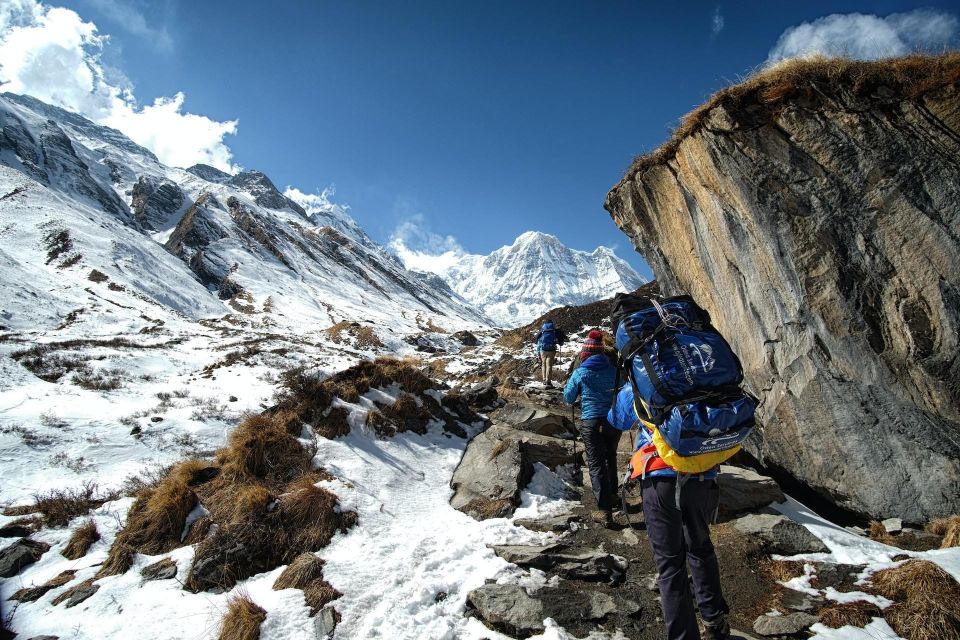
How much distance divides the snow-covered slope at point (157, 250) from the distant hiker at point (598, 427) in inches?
1747

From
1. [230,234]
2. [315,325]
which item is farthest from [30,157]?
[315,325]

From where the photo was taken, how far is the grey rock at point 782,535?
17.9 feet

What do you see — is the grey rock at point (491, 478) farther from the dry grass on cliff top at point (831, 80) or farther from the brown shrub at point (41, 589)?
the dry grass on cliff top at point (831, 80)

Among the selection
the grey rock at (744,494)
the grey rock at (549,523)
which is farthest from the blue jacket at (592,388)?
the grey rock at (744,494)

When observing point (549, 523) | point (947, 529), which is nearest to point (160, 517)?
point (549, 523)

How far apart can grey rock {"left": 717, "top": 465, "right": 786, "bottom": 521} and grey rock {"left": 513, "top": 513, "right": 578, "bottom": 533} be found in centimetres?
232

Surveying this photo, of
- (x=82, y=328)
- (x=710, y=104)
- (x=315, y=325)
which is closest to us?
(x=710, y=104)

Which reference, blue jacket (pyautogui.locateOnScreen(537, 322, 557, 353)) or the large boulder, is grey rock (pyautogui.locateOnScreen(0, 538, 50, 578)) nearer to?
the large boulder

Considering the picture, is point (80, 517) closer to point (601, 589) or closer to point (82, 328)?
point (601, 589)

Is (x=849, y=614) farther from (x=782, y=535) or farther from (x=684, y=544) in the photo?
(x=684, y=544)

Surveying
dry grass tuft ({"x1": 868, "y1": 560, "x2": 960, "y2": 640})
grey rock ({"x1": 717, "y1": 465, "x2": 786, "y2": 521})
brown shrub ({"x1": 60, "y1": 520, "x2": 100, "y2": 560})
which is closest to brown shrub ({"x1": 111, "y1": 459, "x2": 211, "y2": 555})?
brown shrub ({"x1": 60, "y1": 520, "x2": 100, "y2": 560})

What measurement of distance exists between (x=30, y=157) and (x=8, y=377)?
13568 centimetres

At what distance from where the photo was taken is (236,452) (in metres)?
7.21

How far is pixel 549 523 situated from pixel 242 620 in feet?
13.9
